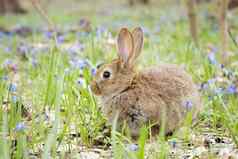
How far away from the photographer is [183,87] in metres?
3.72

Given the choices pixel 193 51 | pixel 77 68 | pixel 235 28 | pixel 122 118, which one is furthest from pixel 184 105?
pixel 235 28

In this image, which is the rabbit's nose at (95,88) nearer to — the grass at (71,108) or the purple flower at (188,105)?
the grass at (71,108)

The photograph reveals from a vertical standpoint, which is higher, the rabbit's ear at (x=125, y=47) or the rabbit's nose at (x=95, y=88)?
the rabbit's ear at (x=125, y=47)

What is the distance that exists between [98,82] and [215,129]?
1.00 metres

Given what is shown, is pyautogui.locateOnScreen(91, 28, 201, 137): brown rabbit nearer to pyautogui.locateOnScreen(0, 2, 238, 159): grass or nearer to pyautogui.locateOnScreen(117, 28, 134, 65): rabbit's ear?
pyautogui.locateOnScreen(117, 28, 134, 65): rabbit's ear

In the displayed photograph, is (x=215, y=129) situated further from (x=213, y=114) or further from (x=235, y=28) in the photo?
(x=235, y=28)

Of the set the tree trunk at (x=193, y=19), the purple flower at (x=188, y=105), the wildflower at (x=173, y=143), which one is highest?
the tree trunk at (x=193, y=19)

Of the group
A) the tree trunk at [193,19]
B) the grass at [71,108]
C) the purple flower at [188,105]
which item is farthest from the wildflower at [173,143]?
the tree trunk at [193,19]

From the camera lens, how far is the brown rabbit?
3430 millimetres

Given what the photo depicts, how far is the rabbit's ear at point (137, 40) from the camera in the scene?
362 cm

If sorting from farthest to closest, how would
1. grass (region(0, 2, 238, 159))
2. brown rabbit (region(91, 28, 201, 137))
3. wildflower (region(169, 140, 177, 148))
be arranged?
brown rabbit (region(91, 28, 201, 137)) → wildflower (region(169, 140, 177, 148)) → grass (region(0, 2, 238, 159))

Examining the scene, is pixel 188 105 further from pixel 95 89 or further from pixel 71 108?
pixel 71 108

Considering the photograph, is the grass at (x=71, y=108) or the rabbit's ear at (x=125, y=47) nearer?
the grass at (x=71, y=108)

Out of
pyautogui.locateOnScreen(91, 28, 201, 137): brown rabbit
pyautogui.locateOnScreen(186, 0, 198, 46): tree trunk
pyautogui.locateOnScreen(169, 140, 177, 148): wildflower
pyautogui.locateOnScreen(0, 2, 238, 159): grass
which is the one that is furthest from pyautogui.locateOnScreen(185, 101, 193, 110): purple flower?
pyautogui.locateOnScreen(186, 0, 198, 46): tree trunk
